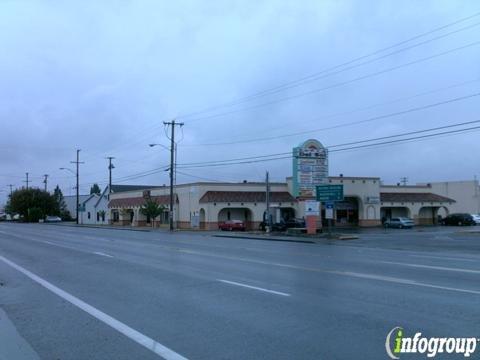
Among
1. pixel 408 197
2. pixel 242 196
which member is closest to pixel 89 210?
pixel 242 196

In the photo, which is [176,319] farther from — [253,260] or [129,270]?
[253,260]

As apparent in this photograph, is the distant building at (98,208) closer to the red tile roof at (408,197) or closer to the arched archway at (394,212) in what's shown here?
the arched archway at (394,212)

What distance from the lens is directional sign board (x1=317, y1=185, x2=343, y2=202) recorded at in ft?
137

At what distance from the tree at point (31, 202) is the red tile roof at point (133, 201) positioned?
40.0m

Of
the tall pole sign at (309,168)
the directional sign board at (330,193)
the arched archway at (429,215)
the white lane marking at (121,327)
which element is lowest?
the white lane marking at (121,327)

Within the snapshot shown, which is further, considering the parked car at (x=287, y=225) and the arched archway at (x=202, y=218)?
the arched archway at (x=202, y=218)

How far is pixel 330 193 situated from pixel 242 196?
2416cm

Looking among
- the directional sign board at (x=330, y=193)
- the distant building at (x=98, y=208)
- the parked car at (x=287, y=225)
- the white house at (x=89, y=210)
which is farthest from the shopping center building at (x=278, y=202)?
the white house at (x=89, y=210)

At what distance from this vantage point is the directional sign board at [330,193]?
41.7 m

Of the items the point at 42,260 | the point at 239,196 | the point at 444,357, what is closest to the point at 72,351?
the point at 444,357

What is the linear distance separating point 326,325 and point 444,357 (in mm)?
2091

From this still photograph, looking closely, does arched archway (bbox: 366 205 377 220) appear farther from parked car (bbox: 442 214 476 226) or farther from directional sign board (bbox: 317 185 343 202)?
directional sign board (bbox: 317 185 343 202)

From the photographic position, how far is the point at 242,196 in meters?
65.6

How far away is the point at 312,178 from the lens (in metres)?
48.7
